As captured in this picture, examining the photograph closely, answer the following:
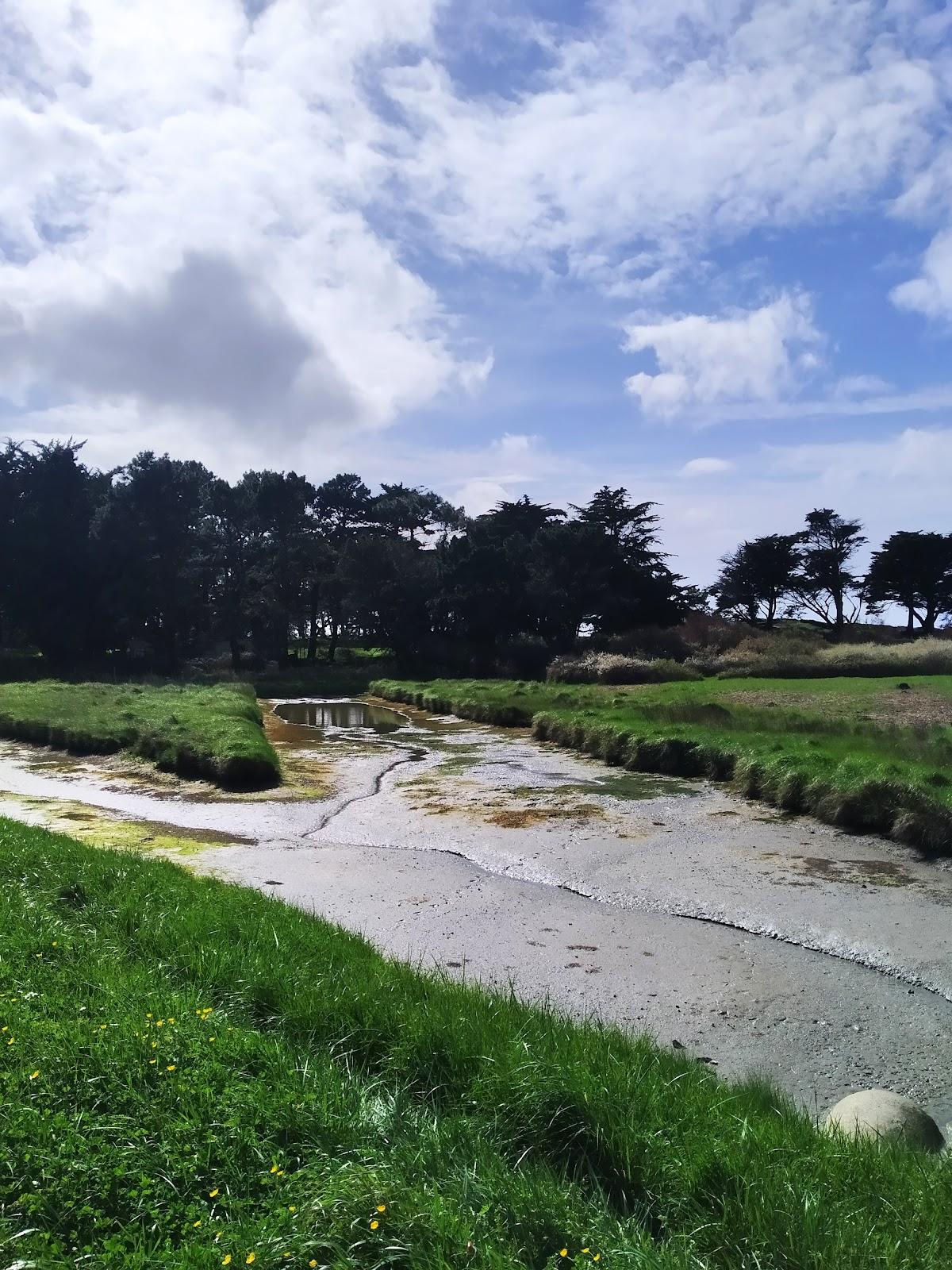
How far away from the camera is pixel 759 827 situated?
14.5m

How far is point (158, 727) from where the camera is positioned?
78.5 ft

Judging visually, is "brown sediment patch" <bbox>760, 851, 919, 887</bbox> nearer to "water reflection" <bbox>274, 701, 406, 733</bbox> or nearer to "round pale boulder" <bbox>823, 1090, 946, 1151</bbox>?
"round pale boulder" <bbox>823, 1090, 946, 1151</bbox>

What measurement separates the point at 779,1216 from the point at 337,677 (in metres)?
52.0

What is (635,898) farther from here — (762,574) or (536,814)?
(762,574)

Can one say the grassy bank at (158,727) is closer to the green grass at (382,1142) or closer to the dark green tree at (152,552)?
the green grass at (382,1142)

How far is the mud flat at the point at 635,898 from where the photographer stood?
7414 millimetres

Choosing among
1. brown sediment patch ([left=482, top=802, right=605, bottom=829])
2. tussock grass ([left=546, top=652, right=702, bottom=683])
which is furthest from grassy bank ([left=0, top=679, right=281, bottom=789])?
tussock grass ([left=546, top=652, right=702, bottom=683])

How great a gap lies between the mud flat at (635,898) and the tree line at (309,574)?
34459 millimetres

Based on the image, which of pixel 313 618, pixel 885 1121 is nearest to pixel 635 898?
pixel 885 1121

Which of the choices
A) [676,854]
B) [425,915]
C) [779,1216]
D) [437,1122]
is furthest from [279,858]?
[779,1216]

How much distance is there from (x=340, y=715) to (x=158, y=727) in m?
14.8

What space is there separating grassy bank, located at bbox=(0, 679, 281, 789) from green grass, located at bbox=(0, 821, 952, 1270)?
43.9ft

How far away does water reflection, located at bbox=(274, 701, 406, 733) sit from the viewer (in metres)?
33.9

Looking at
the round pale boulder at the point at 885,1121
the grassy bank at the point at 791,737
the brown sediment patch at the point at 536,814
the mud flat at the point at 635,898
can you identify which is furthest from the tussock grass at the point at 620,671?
the round pale boulder at the point at 885,1121
